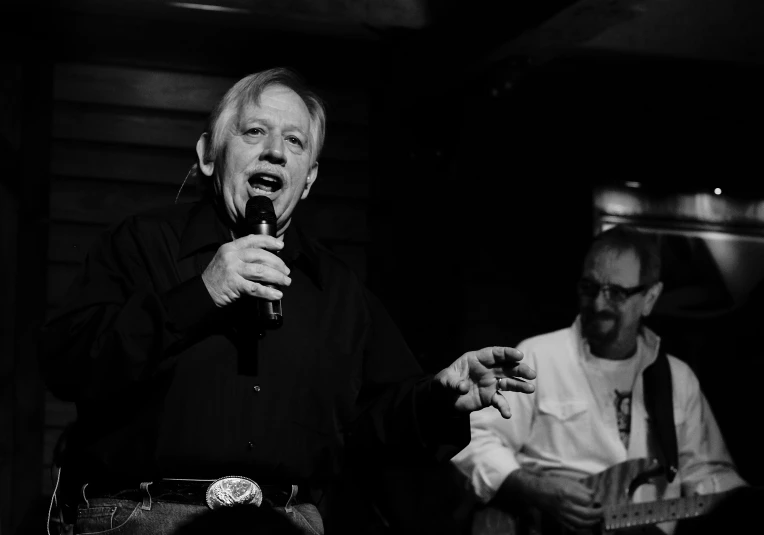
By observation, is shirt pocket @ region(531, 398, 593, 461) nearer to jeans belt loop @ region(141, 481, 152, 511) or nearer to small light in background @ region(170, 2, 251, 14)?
small light in background @ region(170, 2, 251, 14)

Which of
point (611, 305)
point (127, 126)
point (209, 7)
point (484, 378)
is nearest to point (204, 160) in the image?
point (484, 378)

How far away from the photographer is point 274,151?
2562 millimetres

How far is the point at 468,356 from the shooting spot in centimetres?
221

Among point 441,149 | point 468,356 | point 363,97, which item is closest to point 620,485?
point 441,149

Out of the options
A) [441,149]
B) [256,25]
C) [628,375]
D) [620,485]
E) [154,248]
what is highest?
[256,25]

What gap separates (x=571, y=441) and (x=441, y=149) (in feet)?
4.63

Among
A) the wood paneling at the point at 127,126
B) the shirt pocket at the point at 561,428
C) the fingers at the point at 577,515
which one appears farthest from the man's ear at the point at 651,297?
the wood paneling at the point at 127,126

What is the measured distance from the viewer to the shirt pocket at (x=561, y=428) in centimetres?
445

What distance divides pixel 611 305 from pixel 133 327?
3.07 metres

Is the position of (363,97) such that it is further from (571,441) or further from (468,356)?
(468,356)

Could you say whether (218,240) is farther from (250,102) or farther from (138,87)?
(138,87)

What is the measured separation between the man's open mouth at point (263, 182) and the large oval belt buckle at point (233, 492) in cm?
69

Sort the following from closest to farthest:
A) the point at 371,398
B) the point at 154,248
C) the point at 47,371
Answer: the point at 47,371, the point at 154,248, the point at 371,398

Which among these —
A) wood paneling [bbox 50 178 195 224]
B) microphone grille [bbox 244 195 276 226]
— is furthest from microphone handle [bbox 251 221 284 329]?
wood paneling [bbox 50 178 195 224]
